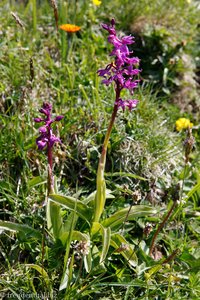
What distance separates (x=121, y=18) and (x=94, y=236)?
8.17 ft

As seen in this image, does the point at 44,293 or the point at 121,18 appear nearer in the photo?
the point at 44,293

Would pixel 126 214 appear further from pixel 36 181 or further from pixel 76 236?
pixel 36 181

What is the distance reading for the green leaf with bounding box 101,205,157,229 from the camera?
91.4 inches

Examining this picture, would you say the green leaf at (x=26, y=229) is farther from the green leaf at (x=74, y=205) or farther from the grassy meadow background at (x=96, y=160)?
the green leaf at (x=74, y=205)

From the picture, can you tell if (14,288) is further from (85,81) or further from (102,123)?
(85,81)

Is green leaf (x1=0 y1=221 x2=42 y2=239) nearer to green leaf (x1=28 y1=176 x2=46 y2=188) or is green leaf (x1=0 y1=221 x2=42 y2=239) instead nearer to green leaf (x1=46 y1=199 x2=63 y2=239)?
green leaf (x1=46 y1=199 x2=63 y2=239)

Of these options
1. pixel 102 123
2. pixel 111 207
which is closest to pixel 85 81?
pixel 102 123

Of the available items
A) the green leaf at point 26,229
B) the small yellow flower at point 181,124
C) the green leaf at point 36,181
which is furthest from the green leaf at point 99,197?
the small yellow flower at point 181,124

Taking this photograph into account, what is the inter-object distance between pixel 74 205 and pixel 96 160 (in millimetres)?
684

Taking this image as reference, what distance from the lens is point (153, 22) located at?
412 cm

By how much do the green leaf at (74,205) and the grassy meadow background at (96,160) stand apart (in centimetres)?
5

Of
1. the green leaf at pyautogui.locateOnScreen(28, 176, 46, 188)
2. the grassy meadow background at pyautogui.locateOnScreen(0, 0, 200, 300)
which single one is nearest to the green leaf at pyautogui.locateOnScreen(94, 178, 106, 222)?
the grassy meadow background at pyautogui.locateOnScreen(0, 0, 200, 300)

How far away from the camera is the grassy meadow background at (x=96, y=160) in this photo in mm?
2264

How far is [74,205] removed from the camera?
224 cm
